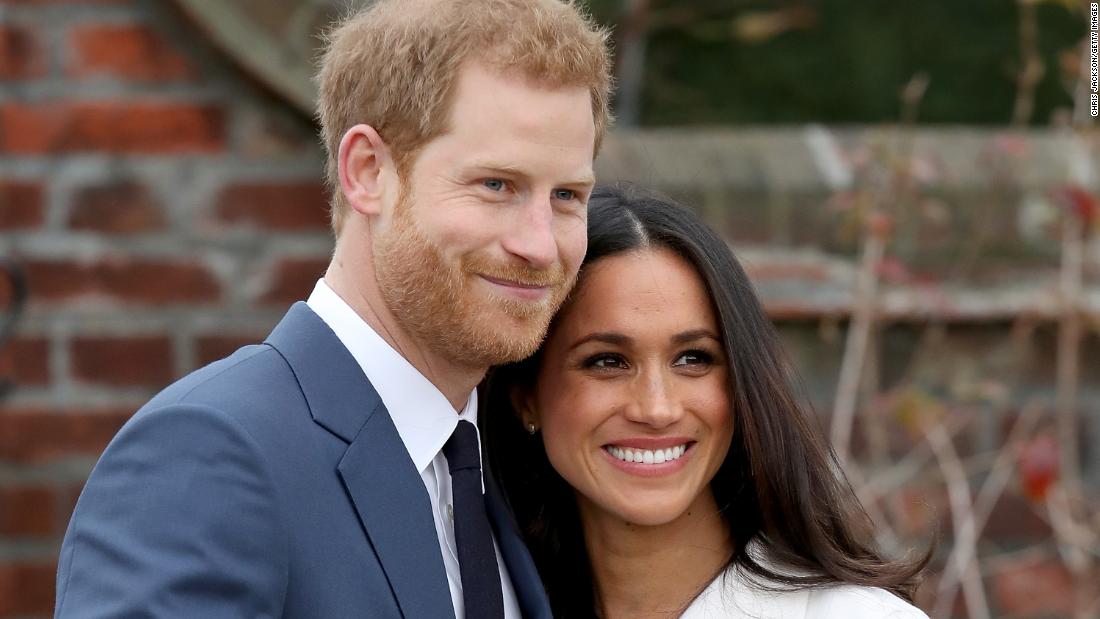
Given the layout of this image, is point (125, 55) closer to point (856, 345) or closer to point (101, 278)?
point (101, 278)

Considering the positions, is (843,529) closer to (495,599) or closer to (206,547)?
(495,599)

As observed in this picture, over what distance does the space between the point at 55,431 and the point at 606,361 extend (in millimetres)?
1486

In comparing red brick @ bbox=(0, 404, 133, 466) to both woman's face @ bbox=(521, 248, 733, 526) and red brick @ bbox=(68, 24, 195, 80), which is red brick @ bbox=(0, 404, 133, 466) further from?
woman's face @ bbox=(521, 248, 733, 526)

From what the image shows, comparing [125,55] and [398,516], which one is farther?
[125,55]

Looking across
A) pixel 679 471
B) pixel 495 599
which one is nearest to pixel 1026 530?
pixel 679 471

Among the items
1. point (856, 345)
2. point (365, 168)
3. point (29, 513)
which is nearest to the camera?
point (365, 168)

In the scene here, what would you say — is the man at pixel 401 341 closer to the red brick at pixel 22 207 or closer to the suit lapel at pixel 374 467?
the suit lapel at pixel 374 467

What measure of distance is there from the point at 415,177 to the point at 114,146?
4.68ft

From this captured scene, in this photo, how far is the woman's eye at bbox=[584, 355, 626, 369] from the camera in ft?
9.09

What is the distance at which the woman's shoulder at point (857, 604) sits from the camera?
261cm

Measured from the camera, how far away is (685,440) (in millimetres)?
2756

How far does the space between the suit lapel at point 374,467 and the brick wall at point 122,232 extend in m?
1.21

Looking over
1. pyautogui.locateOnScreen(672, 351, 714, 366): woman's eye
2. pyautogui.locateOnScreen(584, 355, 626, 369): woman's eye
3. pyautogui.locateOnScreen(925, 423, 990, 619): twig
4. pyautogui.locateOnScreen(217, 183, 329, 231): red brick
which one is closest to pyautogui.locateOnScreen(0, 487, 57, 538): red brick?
pyautogui.locateOnScreen(217, 183, 329, 231): red brick

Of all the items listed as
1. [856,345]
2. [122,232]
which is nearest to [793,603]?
[856,345]
